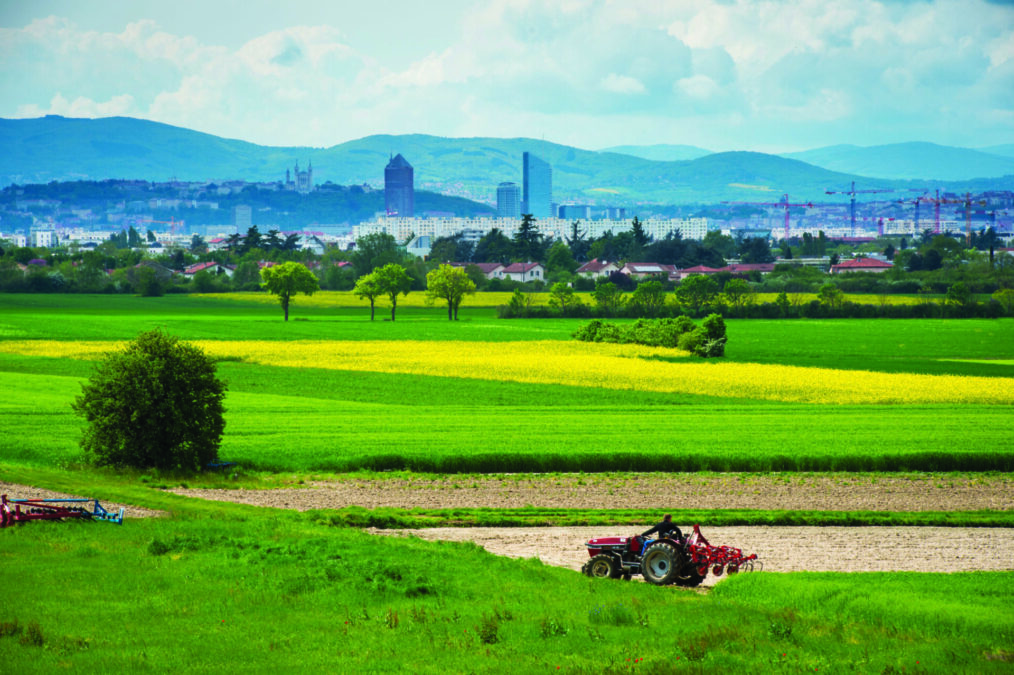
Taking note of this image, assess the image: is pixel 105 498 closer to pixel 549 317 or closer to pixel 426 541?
pixel 426 541

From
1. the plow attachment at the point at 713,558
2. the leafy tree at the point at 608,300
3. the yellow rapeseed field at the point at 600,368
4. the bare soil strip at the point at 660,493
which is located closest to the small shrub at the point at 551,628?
the plow attachment at the point at 713,558

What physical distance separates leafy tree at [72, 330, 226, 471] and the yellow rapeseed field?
2886 cm

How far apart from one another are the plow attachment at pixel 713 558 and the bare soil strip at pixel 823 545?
449mm

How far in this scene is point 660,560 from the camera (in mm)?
19391

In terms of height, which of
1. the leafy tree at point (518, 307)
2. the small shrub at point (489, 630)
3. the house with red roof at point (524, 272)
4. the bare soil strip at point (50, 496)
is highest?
the house with red roof at point (524, 272)

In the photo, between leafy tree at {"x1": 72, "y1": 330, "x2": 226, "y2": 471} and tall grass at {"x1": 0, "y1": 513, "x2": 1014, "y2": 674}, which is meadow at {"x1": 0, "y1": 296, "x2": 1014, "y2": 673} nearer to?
tall grass at {"x1": 0, "y1": 513, "x2": 1014, "y2": 674}

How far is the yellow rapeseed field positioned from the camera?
176 ft

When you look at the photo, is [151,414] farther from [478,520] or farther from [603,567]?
[603,567]

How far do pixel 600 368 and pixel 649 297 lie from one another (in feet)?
191

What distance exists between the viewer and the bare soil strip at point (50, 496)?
23.7 meters

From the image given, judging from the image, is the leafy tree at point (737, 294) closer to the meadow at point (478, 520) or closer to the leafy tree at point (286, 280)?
the meadow at point (478, 520)

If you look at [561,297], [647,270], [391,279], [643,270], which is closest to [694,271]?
[643,270]

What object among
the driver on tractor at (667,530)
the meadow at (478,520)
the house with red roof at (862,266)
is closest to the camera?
the meadow at (478,520)

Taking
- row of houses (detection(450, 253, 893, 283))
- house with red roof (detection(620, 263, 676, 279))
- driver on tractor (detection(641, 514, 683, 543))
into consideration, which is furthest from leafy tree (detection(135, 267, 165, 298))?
driver on tractor (detection(641, 514, 683, 543))
